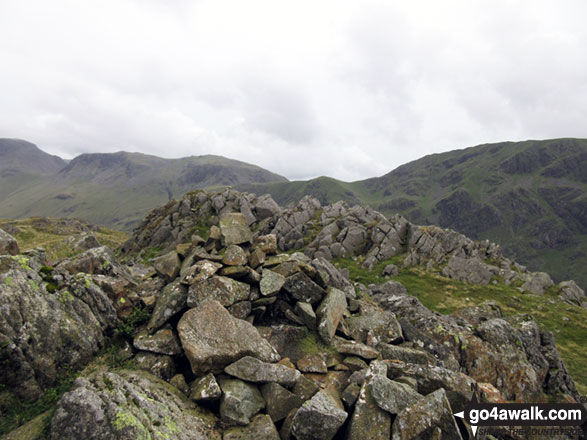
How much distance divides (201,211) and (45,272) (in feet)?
195

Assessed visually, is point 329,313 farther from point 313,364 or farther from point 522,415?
point 522,415

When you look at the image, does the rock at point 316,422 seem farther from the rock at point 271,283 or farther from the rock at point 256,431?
the rock at point 271,283

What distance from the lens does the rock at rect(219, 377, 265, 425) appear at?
8.76 meters

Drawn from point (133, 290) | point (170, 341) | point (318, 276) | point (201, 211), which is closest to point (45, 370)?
point (170, 341)

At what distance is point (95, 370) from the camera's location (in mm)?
9484

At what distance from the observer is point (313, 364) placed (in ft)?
37.5

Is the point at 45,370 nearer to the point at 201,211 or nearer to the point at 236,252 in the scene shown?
the point at 236,252

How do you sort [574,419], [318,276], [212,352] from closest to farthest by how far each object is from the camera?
[212,352], [574,419], [318,276]

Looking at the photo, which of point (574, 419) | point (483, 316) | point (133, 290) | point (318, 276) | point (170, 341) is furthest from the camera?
point (483, 316)

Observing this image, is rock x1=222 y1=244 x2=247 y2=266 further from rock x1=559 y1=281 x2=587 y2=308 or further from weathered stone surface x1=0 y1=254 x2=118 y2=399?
rock x1=559 y1=281 x2=587 y2=308

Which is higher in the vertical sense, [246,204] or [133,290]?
[246,204]

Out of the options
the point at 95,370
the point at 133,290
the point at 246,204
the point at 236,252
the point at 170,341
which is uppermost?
the point at 246,204

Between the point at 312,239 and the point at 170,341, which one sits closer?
the point at 170,341

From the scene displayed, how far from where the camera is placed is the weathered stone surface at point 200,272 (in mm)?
12953
